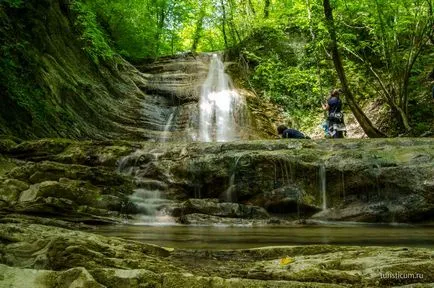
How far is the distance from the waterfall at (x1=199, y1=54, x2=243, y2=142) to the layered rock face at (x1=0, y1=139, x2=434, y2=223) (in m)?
6.11

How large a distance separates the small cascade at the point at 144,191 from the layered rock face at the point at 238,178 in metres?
0.03

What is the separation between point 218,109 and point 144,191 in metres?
9.31

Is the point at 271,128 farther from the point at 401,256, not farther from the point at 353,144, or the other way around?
the point at 401,256

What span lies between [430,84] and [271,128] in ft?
21.1

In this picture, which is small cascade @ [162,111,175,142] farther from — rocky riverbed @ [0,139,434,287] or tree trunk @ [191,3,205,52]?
tree trunk @ [191,3,205,52]

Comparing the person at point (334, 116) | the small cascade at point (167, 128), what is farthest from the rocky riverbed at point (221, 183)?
the small cascade at point (167, 128)

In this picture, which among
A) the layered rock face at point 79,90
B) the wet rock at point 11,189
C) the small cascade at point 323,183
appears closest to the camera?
the wet rock at point 11,189

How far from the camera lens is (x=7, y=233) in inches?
122

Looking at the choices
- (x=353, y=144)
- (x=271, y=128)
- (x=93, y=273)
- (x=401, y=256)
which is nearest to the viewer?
(x=93, y=273)

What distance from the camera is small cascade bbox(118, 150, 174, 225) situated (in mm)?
7992

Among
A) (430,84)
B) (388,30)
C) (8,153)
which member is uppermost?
(388,30)

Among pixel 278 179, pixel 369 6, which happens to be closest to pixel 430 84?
pixel 369 6

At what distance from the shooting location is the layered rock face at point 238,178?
7922 millimetres

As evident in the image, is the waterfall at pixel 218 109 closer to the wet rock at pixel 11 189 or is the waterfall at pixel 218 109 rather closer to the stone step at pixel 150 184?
the stone step at pixel 150 184
